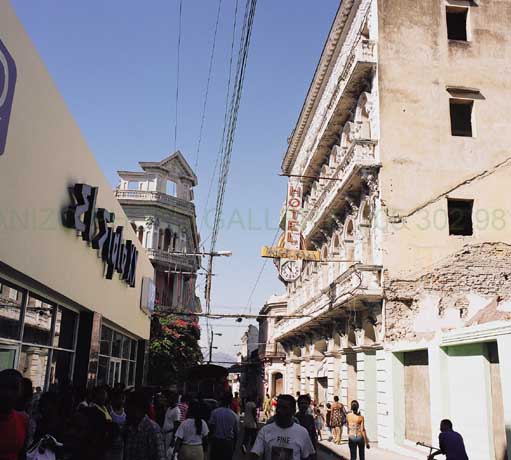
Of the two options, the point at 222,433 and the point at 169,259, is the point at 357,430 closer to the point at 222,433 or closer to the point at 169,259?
the point at 222,433

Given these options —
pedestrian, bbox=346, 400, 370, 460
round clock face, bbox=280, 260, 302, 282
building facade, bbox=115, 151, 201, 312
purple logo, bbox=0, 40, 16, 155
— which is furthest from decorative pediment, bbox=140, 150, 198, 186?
purple logo, bbox=0, 40, 16, 155

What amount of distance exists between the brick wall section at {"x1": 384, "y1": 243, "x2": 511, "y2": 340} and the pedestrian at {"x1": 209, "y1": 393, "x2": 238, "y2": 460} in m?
9.11

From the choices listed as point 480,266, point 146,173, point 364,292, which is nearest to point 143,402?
point 364,292

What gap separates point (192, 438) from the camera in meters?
7.80

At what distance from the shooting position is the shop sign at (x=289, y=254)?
71.0 feet

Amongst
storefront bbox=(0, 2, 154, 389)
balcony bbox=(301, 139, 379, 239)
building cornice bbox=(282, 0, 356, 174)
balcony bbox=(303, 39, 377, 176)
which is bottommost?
storefront bbox=(0, 2, 154, 389)

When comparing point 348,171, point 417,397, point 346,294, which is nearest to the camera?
point 417,397

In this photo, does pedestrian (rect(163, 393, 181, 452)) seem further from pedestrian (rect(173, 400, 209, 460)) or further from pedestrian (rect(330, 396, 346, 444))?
pedestrian (rect(330, 396, 346, 444))

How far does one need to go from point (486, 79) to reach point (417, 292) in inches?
332

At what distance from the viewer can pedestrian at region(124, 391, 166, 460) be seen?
19.0 feet

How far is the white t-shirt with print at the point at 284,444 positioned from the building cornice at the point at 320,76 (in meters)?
21.1

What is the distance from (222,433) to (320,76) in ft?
70.5

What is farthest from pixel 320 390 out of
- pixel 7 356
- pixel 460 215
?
pixel 7 356

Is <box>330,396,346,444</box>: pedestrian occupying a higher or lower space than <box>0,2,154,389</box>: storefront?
lower
